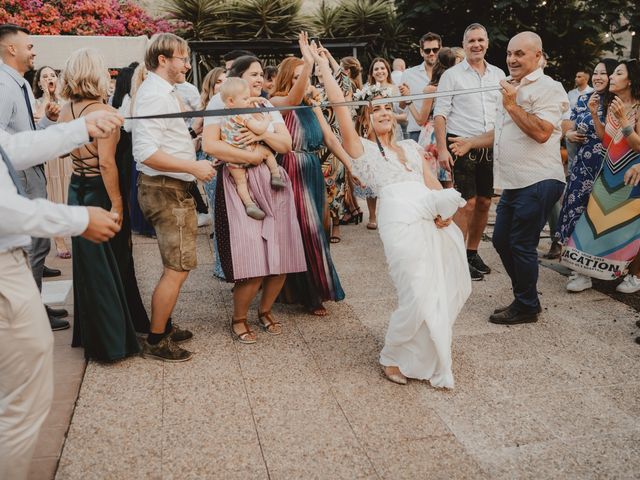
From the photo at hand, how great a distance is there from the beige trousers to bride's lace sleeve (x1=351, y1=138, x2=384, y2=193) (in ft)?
6.75

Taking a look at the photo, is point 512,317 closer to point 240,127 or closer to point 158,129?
point 240,127

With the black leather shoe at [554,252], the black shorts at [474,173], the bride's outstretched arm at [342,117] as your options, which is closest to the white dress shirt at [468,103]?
the black shorts at [474,173]

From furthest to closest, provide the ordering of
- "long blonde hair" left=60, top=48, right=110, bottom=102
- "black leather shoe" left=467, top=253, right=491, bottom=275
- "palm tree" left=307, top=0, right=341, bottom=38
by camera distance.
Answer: "palm tree" left=307, top=0, right=341, bottom=38, "black leather shoe" left=467, top=253, right=491, bottom=275, "long blonde hair" left=60, top=48, right=110, bottom=102

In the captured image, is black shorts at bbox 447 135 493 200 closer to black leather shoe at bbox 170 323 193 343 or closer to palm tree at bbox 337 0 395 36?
black leather shoe at bbox 170 323 193 343

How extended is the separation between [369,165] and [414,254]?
66cm

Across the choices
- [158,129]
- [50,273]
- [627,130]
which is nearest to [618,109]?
[627,130]

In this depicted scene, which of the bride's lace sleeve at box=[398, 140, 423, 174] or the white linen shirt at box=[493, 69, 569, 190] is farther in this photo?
the white linen shirt at box=[493, 69, 569, 190]

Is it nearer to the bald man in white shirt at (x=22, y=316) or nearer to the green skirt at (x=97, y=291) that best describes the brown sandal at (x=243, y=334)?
the green skirt at (x=97, y=291)

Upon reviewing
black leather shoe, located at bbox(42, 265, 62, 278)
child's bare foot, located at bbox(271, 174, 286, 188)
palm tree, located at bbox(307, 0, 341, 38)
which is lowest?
black leather shoe, located at bbox(42, 265, 62, 278)

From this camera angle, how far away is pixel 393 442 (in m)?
2.92

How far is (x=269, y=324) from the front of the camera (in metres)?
4.36

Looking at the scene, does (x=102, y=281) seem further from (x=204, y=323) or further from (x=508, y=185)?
(x=508, y=185)

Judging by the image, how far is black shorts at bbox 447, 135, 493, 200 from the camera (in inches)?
220

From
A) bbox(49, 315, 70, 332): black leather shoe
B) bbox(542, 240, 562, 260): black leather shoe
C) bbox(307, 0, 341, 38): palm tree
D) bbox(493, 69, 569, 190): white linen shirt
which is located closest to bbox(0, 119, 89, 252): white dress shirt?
bbox(49, 315, 70, 332): black leather shoe
